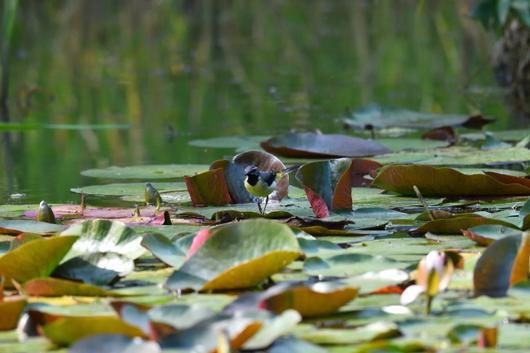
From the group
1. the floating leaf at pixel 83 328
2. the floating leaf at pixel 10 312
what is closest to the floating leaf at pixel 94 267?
the floating leaf at pixel 10 312

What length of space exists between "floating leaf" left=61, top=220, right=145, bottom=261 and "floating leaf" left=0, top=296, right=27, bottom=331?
436mm

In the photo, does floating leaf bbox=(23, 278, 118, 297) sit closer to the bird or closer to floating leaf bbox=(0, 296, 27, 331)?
floating leaf bbox=(0, 296, 27, 331)

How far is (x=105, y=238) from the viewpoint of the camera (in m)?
2.32

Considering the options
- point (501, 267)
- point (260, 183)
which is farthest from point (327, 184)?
point (501, 267)

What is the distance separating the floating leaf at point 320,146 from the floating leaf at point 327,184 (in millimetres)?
1135

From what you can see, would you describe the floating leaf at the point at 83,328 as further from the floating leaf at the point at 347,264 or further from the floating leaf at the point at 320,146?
the floating leaf at the point at 320,146

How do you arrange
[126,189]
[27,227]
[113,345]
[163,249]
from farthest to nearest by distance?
[126,189], [27,227], [163,249], [113,345]

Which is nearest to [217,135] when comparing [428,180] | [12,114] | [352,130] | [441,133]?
[352,130]

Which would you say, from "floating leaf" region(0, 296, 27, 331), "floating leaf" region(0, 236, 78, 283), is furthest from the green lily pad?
"floating leaf" region(0, 296, 27, 331)

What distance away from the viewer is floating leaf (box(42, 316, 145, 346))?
5.57 feet

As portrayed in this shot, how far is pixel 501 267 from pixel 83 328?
2.23ft

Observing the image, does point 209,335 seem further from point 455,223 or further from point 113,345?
point 455,223

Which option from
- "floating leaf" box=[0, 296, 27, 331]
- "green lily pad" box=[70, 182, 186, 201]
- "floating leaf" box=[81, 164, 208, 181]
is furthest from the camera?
"floating leaf" box=[81, 164, 208, 181]

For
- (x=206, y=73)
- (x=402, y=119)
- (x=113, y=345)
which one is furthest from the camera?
(x=206, y=73)
